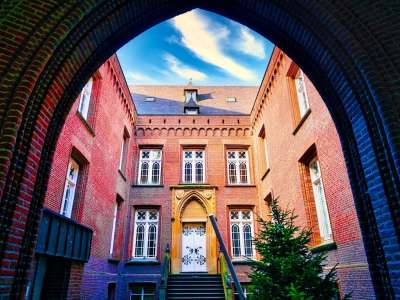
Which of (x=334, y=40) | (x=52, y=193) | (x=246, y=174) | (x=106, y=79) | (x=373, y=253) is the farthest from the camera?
(x=246, y=174)

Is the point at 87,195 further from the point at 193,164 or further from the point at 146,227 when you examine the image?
the point at 193,164

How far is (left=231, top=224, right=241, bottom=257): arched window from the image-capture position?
13.4 m

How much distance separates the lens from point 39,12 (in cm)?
337

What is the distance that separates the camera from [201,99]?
58.6ft

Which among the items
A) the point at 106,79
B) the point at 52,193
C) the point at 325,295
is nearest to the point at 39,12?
the point at 52,193

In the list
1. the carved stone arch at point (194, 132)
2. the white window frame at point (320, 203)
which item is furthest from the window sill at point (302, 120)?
the carved stone arch at point (194, 132)

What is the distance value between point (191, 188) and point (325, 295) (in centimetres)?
990

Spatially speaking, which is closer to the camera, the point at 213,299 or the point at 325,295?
the point at 325,295

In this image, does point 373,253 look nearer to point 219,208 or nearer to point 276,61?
point 276,61

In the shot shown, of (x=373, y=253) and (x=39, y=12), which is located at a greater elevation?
(x=39, y=12)

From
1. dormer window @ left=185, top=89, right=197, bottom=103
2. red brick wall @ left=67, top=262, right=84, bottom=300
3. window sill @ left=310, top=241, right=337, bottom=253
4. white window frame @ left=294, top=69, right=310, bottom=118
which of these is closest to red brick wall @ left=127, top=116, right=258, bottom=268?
dormer window @ left=185, top=89, right=197, bottom=103

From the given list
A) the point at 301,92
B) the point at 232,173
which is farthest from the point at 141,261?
the point at 301,92

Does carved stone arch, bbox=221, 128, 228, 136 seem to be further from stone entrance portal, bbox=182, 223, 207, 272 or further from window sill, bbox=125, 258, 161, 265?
window sill, bbox=125, 258, 161, 265

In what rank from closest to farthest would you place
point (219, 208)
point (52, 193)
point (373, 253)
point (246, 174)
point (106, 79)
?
1. point (373, 253)
2. point (52, 193)
3. point (106, 79)
4. point (219, 208)
5. point (246, 174)
